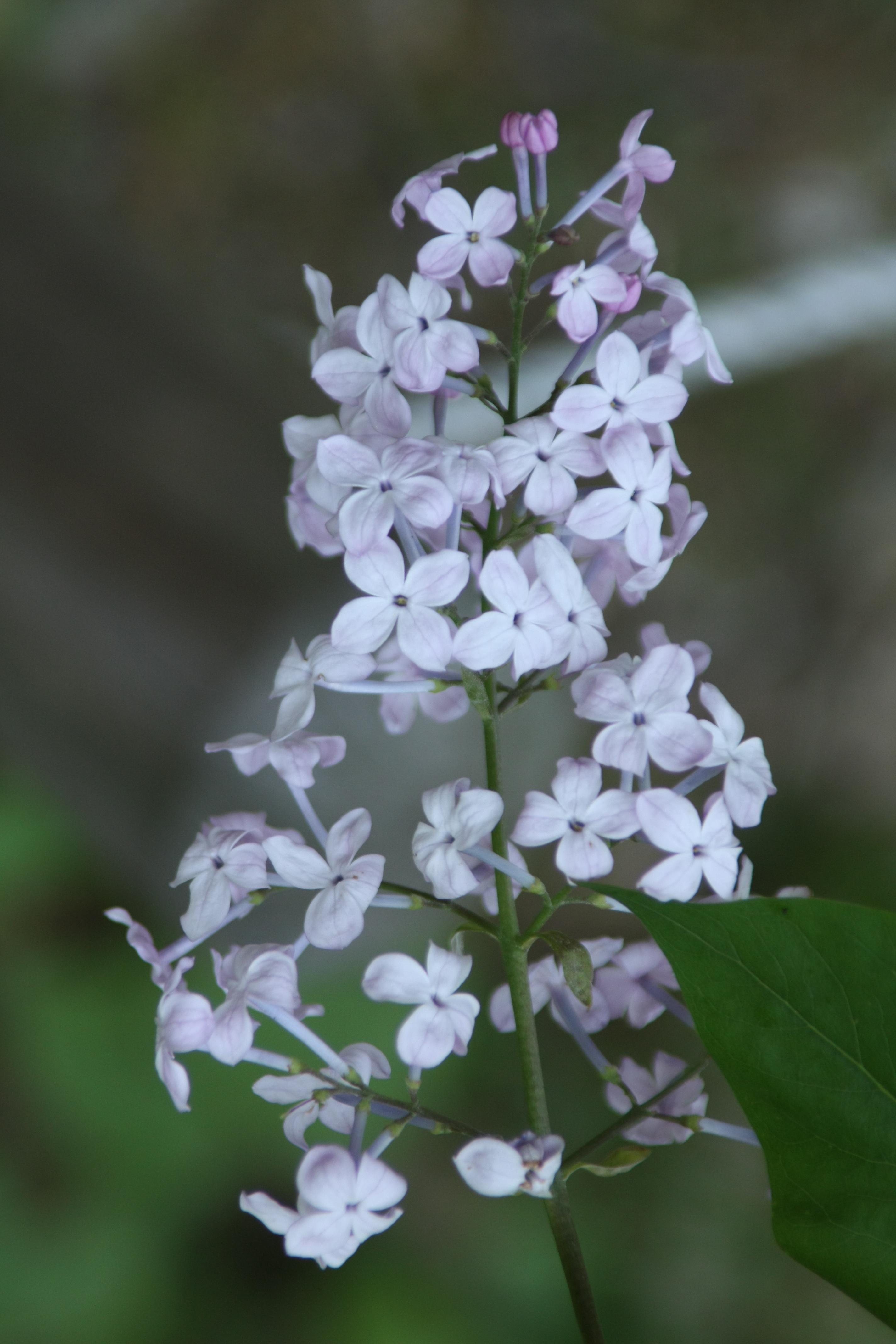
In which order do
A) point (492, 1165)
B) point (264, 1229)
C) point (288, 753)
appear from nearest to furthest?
point (492, 1165) → point (288, 753) → point (264, 1229)

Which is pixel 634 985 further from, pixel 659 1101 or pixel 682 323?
pixel 682 323

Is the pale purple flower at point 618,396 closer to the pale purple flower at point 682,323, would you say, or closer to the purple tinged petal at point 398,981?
the pale purple flower at point 682,323

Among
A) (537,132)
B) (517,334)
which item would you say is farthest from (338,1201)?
(537,132)

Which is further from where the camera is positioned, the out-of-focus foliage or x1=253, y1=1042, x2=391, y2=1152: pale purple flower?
the out-of-focus foliage

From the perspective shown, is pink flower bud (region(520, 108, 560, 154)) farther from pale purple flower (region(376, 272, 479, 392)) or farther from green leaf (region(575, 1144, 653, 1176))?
green leaf (region(575, 1144, 653, 1176))

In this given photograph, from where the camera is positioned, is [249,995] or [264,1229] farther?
[264,1229]

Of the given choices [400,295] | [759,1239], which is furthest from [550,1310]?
[400,295]

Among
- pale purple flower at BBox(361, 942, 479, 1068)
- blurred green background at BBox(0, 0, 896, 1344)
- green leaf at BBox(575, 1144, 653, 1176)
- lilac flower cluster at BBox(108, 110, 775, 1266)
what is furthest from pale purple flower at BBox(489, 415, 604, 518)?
blurred green background at BBox(0, 0, 896, 1344)
